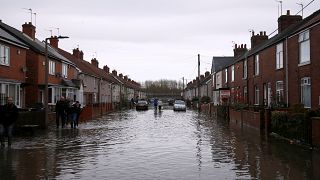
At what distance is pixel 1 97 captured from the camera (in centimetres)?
2564

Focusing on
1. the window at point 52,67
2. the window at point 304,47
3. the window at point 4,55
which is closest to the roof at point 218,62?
the window at point 52,67

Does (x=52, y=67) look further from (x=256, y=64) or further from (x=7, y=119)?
(x=7, y=119)

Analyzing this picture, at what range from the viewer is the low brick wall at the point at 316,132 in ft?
48.2

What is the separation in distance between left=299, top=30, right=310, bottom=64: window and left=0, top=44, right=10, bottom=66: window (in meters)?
17.1

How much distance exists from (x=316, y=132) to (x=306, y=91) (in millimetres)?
10006

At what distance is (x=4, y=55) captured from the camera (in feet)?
87.3

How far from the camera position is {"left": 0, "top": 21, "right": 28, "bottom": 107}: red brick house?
2608 centimetres

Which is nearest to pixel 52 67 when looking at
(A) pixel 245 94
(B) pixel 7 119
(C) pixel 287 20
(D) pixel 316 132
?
(A) pixel 245 94

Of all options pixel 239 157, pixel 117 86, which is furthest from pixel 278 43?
pixel 117 86

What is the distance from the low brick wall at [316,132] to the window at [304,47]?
9.61 meters

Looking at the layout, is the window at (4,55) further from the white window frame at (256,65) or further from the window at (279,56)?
the white window frame at (256,65)

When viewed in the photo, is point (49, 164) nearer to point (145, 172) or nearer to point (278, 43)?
point (145, 172)

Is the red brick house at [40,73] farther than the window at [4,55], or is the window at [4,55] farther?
the red brick house at [40,73]

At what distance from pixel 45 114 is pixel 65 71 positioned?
724 inches
